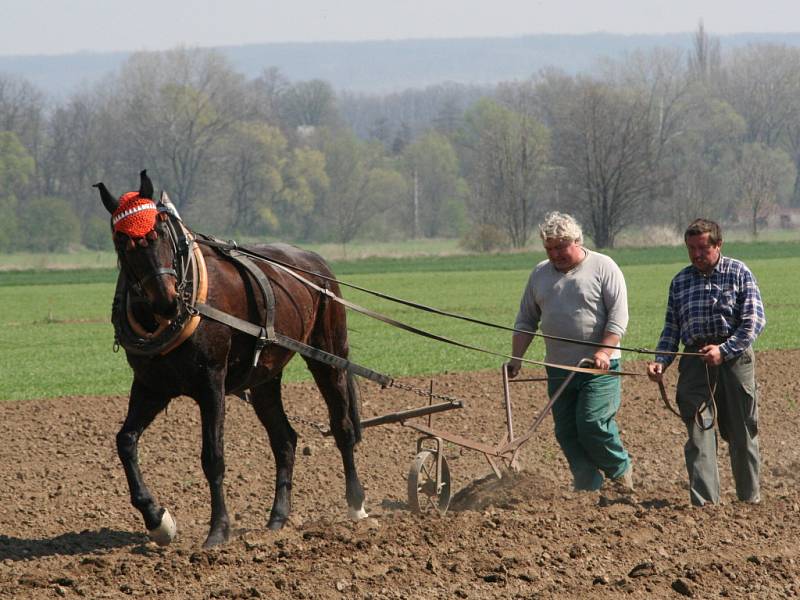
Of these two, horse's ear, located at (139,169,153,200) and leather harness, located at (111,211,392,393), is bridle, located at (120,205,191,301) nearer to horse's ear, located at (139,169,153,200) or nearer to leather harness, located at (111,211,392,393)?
leather harness, located at (111,211,392,393)

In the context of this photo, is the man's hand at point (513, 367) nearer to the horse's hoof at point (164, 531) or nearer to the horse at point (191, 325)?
the horse at point (191, 325)

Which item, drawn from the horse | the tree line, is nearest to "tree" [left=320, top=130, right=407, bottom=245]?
the tree line

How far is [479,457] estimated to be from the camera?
10867mm

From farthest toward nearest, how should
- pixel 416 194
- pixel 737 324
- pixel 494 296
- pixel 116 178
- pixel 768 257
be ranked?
pixel 416 194
pixel 116 178
pixel 768 257
pixel 494 296
pixel 737 324

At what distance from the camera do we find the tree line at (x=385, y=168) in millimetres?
74062

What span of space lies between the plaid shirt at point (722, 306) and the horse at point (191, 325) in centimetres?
232

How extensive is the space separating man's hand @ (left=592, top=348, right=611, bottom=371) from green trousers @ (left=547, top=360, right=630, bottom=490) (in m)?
Answer: 0.18

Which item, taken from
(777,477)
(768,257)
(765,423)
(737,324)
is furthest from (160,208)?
(768,257)

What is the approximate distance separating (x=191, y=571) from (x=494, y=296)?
28.3m

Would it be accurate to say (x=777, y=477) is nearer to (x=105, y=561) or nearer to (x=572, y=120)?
(x=105, y=561)

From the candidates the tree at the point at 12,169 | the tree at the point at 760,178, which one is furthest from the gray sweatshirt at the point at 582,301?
the tree at the point at 12,169

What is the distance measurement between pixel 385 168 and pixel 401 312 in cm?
8044

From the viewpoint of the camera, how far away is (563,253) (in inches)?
326

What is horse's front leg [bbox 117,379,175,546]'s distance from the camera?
7.28 meters
